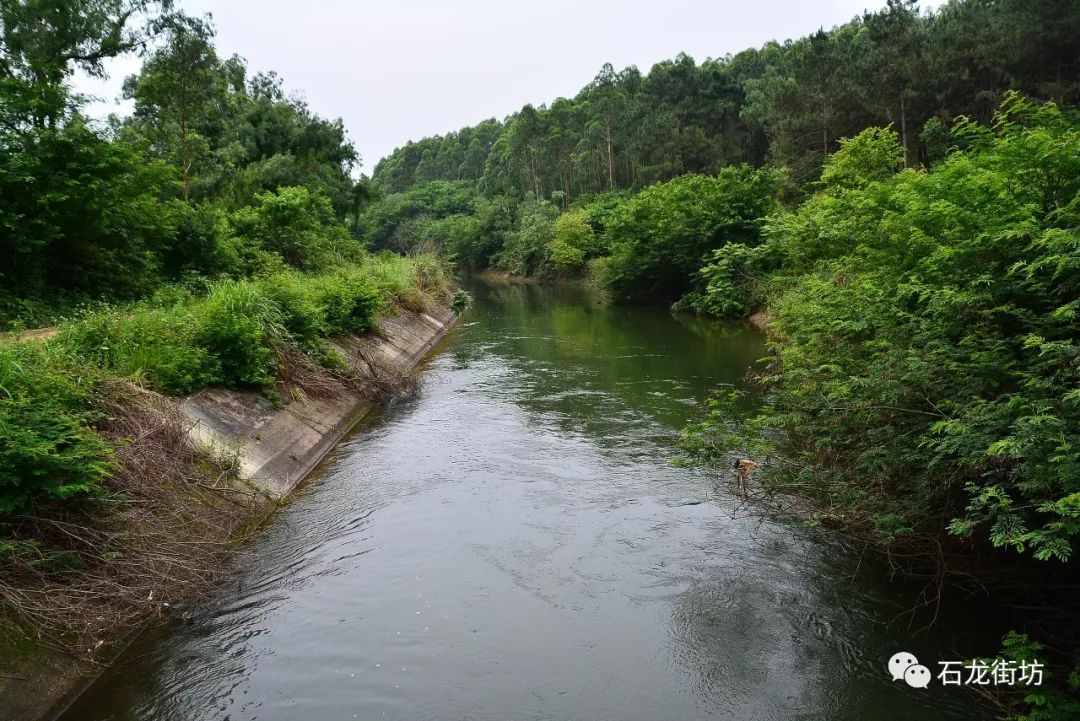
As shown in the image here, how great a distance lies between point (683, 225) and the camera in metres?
31.2

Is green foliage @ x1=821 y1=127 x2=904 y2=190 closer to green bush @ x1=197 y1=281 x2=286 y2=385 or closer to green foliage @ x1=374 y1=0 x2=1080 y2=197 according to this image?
green foliage @ x1=374 y1=0 x2=1080 y2=197

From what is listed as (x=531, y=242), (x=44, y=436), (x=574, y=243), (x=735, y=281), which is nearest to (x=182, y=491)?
(x=44, y=436)

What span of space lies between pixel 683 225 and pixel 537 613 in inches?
1046

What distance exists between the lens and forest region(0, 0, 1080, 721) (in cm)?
569

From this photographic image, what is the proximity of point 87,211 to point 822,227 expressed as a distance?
16.6 meters

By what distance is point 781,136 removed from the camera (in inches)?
1710

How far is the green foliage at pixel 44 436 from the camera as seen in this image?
5.98 metres

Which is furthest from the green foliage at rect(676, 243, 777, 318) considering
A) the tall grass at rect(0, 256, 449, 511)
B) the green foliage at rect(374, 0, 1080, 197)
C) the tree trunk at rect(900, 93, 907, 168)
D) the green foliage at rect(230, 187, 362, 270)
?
the green foliage at rect(230, 187, 362, 270)

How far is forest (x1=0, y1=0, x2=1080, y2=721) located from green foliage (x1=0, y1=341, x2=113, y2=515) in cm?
3

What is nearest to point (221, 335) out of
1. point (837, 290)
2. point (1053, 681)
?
point (837, 290)

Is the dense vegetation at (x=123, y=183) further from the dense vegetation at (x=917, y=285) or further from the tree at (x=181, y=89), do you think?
the dense vegetation at (x=917, y=285)

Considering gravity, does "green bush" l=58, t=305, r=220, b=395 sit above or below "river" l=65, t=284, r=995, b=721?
above

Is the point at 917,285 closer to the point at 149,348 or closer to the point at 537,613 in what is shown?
the point at 537,613

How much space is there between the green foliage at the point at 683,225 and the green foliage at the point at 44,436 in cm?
2607
